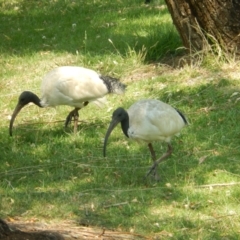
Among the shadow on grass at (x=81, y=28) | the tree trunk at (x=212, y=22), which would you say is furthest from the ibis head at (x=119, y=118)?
the shadow on grass at (x=81, y=28)

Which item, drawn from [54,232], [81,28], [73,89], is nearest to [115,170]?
[73,89]

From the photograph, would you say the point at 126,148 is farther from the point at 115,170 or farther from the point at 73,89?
the point at 73,89

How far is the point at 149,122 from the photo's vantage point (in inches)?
278

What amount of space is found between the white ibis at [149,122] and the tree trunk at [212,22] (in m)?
3.11

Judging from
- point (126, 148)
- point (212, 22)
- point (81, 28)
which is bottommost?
point (81, 28)

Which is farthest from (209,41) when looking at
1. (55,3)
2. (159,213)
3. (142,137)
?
(55,3)

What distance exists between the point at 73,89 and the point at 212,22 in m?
2.39

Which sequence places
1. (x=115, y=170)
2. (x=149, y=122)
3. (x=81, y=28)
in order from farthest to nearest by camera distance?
1. (x=81, y=28)
2. (x=115, y=170)
3. (x=149, y=122)

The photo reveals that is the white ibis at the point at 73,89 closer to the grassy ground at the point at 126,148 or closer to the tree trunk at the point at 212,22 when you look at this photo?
the grassy ground at the point at 126,148

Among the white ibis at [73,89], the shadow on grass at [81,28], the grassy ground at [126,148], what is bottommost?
the shadow on grass at [81,28]

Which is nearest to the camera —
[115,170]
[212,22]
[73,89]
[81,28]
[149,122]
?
[149,122]

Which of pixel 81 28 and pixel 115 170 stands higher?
pixel 115 170

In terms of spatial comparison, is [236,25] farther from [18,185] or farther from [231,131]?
[18,185]

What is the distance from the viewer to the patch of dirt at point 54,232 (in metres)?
5.21
